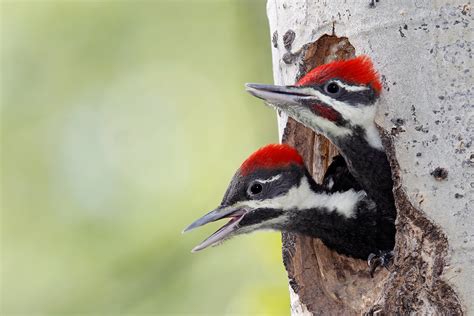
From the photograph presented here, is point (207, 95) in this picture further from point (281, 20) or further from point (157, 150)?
point (281, 20)

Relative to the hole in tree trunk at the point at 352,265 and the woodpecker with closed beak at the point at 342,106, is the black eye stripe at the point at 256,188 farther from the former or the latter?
the woodpecker with closed beak at the point at 342,106

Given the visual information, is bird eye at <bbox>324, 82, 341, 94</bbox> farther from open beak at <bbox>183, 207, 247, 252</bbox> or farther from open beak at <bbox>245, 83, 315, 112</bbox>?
open beak at <bbox>183, 207, 247, 252</bbox>

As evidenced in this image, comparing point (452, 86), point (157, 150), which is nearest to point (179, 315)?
point (157, 150)

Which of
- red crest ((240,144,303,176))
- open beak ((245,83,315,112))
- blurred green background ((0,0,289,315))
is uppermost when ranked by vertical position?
open beak ((245,83,315,112))

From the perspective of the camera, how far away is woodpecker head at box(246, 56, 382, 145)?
3.45 m

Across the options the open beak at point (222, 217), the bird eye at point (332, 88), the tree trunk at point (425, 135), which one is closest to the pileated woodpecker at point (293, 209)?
the open beak at point (222, 217)

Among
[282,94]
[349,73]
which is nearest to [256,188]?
[282,94]

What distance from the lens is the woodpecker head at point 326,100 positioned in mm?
3445

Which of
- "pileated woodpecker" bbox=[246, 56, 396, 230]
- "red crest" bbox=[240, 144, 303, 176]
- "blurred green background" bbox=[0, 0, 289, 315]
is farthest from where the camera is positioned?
"blurred green background" bbox=[0, 0, 289, 315]

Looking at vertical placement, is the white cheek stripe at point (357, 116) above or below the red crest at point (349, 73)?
below

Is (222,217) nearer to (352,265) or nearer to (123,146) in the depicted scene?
(352,265)

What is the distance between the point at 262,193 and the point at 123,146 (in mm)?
5069

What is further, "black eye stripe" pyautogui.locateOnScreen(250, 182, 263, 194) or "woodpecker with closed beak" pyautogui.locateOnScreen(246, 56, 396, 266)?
"black eye stripe" pyautogui.locateOnScreen(250, 182, 263, 194)

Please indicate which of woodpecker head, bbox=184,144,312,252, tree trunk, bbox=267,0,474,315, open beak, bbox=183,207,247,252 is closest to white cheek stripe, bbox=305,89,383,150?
tree trunk, bbox=267,0,474,315
